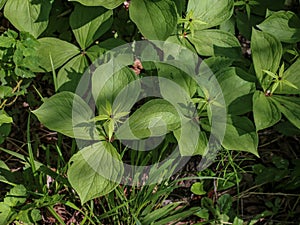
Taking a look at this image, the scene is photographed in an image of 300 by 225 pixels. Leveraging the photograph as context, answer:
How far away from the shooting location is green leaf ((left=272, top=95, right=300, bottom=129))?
146 cm

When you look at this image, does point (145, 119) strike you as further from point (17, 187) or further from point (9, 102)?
point (9, 102)

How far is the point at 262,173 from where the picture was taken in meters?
1.86

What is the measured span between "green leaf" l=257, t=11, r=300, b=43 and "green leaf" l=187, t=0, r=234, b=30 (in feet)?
0.40

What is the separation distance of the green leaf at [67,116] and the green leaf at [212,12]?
1.39 ft

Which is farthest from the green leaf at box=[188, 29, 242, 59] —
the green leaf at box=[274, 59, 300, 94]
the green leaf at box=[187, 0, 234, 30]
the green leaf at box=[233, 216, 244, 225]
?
the green leaf at box=[233, 216, 244, 225]

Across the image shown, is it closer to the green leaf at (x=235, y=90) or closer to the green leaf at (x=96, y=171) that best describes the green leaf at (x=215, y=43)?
the green leaf at (x=235, y=90)

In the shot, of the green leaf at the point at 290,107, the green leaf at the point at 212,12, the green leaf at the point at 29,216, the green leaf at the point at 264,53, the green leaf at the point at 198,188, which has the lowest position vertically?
the green leaf at the point at 198,188

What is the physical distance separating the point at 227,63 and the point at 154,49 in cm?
23

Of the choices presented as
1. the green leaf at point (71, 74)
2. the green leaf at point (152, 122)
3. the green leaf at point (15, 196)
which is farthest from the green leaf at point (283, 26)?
the green leaf at point (15, 196)

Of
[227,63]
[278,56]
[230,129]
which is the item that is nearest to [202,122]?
[230,129]

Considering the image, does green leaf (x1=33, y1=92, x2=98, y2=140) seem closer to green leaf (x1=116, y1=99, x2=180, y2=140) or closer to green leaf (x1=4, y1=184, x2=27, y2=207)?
green leaf (x1=116, y1=99, x2=180, y2=140)

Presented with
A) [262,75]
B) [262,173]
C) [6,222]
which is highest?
[262,75]

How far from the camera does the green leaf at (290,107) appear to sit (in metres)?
1.46

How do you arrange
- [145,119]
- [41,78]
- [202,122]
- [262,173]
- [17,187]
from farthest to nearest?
[41,78] < [262,173] < [17,187] < [202,122] < [145,119]
